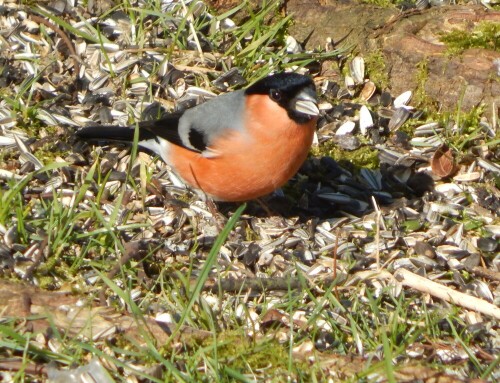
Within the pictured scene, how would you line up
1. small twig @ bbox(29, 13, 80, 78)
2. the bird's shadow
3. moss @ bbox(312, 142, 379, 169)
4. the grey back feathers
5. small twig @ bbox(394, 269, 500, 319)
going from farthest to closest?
small twig @ bbox(29, 13, 80, 78)
moss @ bbox(312, 142, 379, 169)
the bird's shadow
the grey back feathers
small twig @ bbox(394, 269, 500, 319)

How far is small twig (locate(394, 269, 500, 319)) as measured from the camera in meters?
4.58

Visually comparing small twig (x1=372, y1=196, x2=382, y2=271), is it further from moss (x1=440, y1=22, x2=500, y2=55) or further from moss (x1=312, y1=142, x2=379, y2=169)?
moss (x1=440, y1=22, x2=500, y2=55)

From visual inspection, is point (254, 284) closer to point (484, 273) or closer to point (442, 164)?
point (484, 273)

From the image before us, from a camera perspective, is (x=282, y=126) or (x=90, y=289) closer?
(x=90, y=289)

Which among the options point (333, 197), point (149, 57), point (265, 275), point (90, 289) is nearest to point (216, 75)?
point (149, 57)

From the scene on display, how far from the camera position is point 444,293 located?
4719 mm

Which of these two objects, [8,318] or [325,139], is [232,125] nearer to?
[325,139]

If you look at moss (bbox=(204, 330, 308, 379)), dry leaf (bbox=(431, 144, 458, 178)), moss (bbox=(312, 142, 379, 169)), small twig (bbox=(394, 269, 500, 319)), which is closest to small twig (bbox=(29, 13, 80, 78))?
moss (bbox=(312, 142, 379, 169))

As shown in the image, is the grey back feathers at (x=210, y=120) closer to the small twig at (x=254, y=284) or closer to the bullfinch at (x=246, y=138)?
the bullfinch at (x=246, y=138)

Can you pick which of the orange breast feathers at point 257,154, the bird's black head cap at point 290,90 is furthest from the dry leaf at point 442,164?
the bird's black head cap at point 290,90

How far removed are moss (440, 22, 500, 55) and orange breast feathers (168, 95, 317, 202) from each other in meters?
1.52

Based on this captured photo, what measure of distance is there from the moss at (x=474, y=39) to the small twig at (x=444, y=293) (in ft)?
6.16

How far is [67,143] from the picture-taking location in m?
5.77

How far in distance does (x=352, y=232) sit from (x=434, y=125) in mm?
1146
